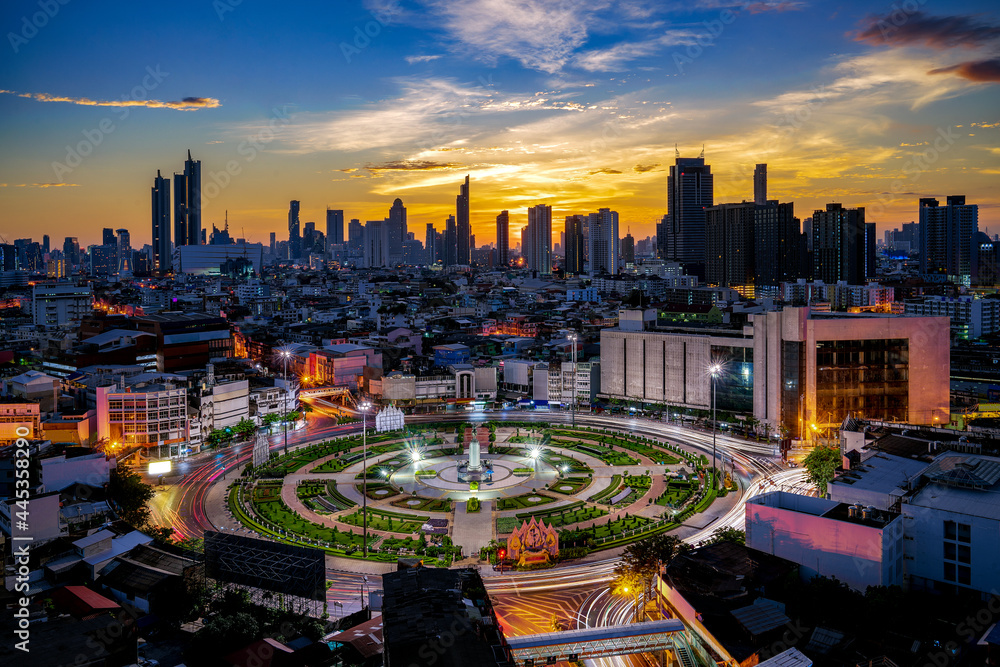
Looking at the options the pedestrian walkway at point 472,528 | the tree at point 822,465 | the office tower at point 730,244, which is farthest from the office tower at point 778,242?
the pedestrian walkway at point 472,528

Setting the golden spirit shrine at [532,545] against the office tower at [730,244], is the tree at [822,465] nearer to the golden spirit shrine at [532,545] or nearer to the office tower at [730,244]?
the golden spirit shrine at [532,545]

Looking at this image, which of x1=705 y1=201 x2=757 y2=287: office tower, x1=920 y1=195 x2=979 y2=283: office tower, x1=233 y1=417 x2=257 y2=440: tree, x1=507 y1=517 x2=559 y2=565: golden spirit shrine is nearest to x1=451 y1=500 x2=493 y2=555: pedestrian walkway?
x1=507 y1=517 x2=559 y2=565: golden spirit shrine

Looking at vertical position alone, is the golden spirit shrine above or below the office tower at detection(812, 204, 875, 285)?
below

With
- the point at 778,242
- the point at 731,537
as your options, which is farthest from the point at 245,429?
the point at 778,242

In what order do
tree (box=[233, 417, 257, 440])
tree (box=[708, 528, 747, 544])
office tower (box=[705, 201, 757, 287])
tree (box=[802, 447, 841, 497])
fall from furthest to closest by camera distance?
office tower (box=[705, 201, 757, 287]) → tree (box=[233, 417, 257, 440]) → tree (box=[802, 447, 841, 497]) → tree (box=[708, 528, 747, 544])

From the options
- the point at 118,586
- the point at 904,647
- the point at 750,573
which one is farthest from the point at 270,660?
the point at 904,647

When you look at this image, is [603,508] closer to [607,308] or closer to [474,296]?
[607,308]

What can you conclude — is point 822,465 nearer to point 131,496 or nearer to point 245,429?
point 131,496

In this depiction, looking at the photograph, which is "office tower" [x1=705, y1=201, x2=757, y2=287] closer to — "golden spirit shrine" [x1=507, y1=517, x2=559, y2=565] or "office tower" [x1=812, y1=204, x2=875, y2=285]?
"office tower" [x1=812, y1=204, x2=875, y2=285]
